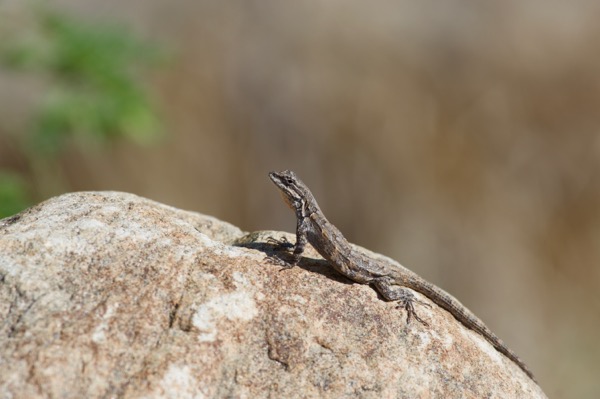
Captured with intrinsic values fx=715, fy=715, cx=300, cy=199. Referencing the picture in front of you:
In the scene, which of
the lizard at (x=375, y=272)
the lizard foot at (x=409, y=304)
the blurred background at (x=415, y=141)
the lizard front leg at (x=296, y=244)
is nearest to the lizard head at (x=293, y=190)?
the lizard at (x=375, y=272)

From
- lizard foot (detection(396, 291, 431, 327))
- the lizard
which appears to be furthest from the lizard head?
lizard foot (detection(396, 291, 431, 327))

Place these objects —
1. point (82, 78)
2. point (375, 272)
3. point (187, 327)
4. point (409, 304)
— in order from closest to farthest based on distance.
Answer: point (187, 327)
point (409, 304)
point (375, 272)
point (82, 78)

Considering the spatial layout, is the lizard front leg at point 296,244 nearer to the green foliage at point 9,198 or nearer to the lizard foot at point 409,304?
the lizard foot at point 409,304

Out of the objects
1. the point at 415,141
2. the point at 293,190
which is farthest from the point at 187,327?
the point at 415,141

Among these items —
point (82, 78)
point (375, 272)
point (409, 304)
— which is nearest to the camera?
point (409, 304)

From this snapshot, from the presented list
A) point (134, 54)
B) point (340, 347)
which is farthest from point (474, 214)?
point (340, 347)

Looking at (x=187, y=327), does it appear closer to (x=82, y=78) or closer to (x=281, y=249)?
(x=281, y=249)
